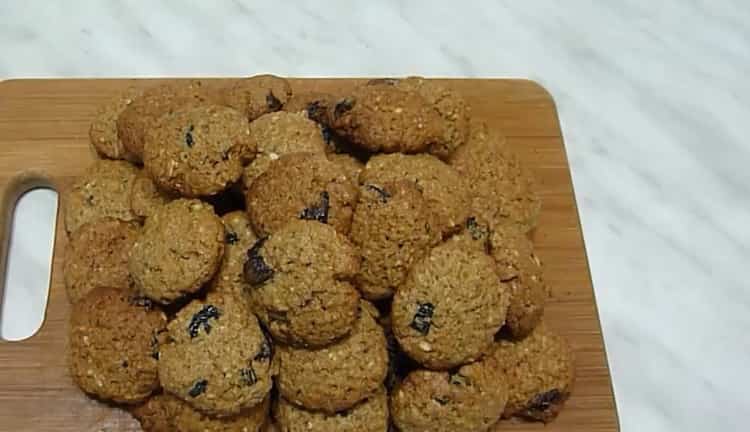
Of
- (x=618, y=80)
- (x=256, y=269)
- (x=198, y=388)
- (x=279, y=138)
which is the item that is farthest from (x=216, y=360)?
(x=618, y=80)

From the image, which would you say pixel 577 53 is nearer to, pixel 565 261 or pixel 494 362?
pixel 565 261

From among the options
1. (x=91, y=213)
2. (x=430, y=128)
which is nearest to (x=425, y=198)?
(x=430, y=128)

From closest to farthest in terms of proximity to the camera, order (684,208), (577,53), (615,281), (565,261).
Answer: (565,261) → (615,281) → (684,208) → (577,53)

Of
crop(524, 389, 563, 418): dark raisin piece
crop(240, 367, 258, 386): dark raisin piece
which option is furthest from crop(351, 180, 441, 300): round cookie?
crop(524, 389, 563, 418): dark raisin piece

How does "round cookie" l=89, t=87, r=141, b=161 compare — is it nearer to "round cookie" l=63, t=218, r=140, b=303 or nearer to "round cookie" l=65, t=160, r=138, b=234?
"round cookie" l=65, t=160, r=138, b=234

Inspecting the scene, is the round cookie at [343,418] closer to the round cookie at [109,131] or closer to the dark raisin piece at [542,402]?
the dark raisin piece at [542,402]

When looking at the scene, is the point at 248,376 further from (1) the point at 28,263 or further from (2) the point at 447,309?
(1) the point at 28,263
